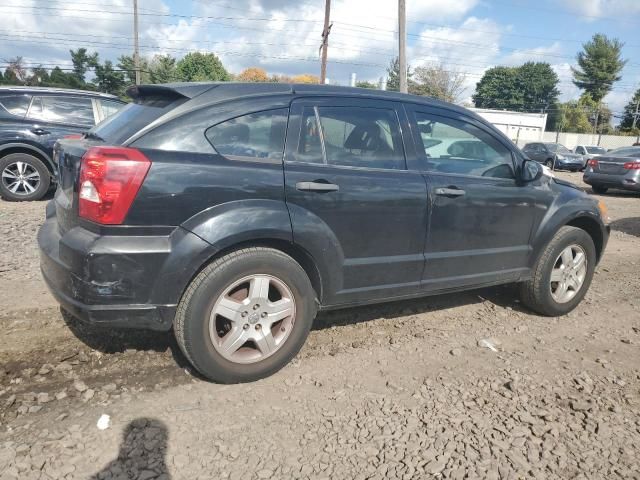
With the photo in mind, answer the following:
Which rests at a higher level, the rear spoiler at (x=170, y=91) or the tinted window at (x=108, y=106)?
the rear spoiler at (x=170, y=91)

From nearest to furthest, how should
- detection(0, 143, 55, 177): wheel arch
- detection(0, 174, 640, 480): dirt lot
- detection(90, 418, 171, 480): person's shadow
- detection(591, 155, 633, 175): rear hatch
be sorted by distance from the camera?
detection(90, 418, 171, 480): person's shadow < detection(0, 174, 640, 480): dirt lot < detection(0, 143, 55, 177): wheel arch < detection(591, 155, 633, 175): rear hatch

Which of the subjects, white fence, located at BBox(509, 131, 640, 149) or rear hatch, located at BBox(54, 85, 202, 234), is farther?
white fence, located at BBox(509, 131, 640, 149)

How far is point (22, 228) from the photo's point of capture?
21.1 ft

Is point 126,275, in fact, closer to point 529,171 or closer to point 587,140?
point 529,171

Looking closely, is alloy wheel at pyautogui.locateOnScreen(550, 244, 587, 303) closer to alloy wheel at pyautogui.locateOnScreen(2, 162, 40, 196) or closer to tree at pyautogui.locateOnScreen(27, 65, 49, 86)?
alloy wheel at pyautogui.locateOnScreen(2, 162, 40, 196)

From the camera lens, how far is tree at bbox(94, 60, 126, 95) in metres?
50.4

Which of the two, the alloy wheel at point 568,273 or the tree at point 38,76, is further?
the tree at point 38,76

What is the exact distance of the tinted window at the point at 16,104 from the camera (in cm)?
823

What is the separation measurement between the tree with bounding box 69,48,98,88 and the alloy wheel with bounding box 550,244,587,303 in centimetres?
5482

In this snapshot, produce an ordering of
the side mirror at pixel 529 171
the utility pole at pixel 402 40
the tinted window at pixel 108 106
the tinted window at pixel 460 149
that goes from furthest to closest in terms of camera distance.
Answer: the utility pole at pixel 402 40 → the tinted window at pixel 108 106 → the side mirror at pixel 529 171 → the tinted window at pixel 460 149

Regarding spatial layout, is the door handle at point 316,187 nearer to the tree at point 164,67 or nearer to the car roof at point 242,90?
the car roof at point 242,90

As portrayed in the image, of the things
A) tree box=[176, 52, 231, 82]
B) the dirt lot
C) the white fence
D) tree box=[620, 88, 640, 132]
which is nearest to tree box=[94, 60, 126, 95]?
tree box=[176, 52, 231, 82]

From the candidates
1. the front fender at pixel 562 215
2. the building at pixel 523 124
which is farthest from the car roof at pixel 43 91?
the building at pixel 523 124

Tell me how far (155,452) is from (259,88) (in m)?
2.13
